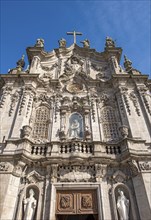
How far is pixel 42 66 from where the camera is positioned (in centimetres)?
2078

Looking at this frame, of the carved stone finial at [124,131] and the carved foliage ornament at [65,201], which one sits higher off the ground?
the carved stone finial at [124,131]

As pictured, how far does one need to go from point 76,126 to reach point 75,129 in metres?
0.29

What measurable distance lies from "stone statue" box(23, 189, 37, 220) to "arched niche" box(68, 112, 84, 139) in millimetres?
4898

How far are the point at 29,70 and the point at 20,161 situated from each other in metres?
10.2

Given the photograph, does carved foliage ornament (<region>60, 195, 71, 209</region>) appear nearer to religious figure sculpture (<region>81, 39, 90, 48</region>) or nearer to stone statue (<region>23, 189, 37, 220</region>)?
stone statue (<region>23, 189, 37, 220</region>)

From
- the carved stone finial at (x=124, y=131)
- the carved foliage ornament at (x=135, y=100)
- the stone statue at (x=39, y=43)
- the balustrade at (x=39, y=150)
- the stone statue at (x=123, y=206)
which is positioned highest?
the stone statue at (x=39, y=43)

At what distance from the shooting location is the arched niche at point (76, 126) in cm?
1428

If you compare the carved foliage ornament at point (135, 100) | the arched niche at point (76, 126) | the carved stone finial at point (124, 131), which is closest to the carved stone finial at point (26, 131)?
the arched niche at point (76, 126)

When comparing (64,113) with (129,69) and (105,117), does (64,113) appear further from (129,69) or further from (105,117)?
(129,69)

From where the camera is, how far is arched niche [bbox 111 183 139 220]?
10125mm

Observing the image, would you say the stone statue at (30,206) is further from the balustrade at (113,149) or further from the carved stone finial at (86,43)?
the carved stone finial at (86,43)

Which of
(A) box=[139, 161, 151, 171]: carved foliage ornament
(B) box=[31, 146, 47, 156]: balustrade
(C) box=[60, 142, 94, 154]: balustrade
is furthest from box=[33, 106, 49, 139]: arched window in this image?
(A) box=[139, 161, 151, 171]: carved foliage ornament

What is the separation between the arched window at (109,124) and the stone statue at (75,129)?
197 centimetres

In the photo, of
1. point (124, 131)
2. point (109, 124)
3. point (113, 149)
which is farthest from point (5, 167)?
point (109, 124)
